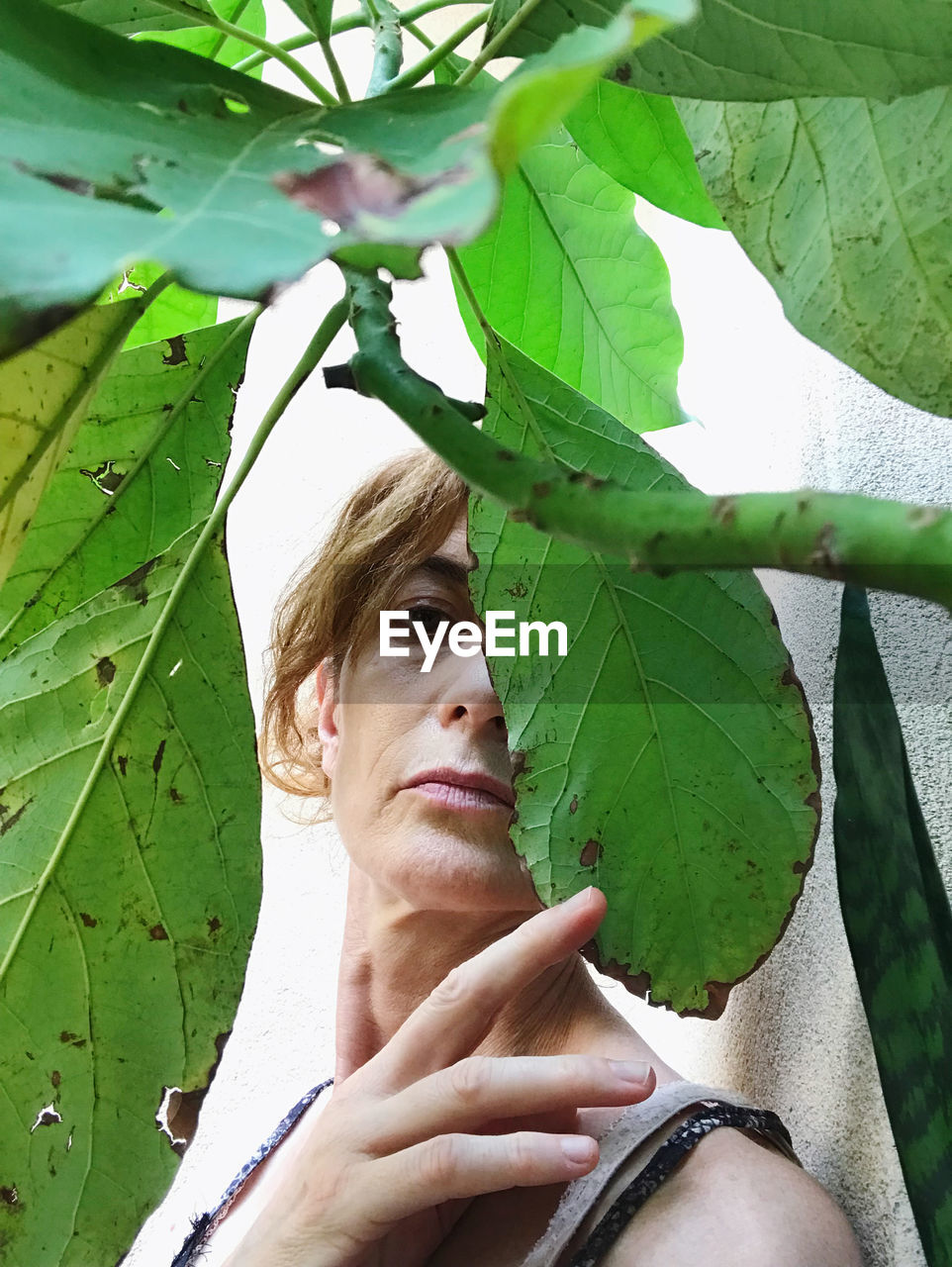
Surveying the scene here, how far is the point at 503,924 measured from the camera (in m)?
0.73

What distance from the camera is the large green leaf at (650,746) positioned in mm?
360

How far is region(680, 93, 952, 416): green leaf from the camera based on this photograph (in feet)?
0.92

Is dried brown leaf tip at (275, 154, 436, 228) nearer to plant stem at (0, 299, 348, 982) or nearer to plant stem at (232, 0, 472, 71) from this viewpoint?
plant stem at (0, 299, 348, 982)

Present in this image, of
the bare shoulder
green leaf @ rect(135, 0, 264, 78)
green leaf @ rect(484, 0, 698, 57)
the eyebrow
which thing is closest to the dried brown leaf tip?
green leaf @ rect(484, 0, 698, 57)

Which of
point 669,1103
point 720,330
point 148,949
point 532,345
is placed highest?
point 720,330

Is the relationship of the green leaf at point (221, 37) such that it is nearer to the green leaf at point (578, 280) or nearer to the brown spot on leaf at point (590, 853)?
the green leaf at point (578, 280)

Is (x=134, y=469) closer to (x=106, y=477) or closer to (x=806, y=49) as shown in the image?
(x=106, y=477)

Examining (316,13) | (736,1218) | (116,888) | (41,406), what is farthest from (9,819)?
(736,1218)

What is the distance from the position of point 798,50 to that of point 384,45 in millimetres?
170

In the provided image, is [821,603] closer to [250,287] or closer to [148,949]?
[148,949]

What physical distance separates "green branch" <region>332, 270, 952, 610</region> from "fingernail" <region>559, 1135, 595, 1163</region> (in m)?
0.36

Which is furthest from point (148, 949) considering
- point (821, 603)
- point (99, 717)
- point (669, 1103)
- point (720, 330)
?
point (720, 330)

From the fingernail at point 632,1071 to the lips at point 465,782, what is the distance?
0.19m

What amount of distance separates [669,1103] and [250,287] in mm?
554
